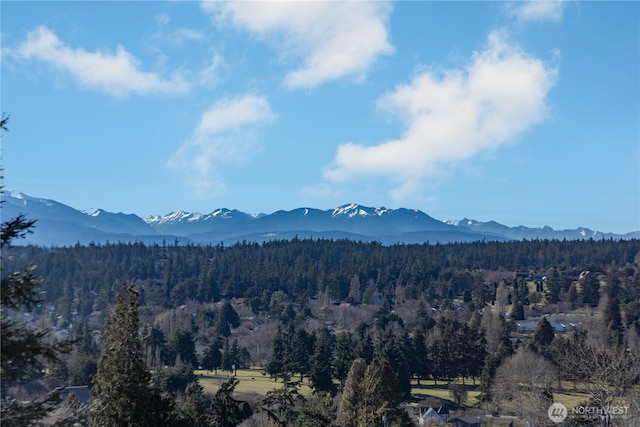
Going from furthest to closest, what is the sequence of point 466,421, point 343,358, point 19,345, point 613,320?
point 613,320 < point 343,358 < point 466,421 < point 19,345

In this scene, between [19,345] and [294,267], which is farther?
[294,267]

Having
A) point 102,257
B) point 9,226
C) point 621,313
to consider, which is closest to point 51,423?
point 9,226

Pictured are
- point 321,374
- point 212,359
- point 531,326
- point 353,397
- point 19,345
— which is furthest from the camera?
point 531,326

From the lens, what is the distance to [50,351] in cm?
636

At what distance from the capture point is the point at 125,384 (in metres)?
8.53

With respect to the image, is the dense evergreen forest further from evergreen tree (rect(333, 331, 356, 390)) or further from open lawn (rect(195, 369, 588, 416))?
evergreen tree (rect(333, 331, 356, 390))

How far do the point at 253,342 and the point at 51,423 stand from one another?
1777 inches

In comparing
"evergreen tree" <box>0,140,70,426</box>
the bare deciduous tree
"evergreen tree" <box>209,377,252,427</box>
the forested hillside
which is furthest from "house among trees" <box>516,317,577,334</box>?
"evergreen tree" <box>0,140,70,426</box>

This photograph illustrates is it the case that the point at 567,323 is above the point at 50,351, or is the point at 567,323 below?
below

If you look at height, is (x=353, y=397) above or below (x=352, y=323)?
above

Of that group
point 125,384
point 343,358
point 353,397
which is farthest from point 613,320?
point 125,384

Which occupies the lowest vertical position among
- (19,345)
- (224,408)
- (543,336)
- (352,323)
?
(352,323)

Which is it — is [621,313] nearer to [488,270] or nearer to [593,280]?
[593,280]

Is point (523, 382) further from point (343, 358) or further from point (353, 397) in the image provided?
point (353, 397)
